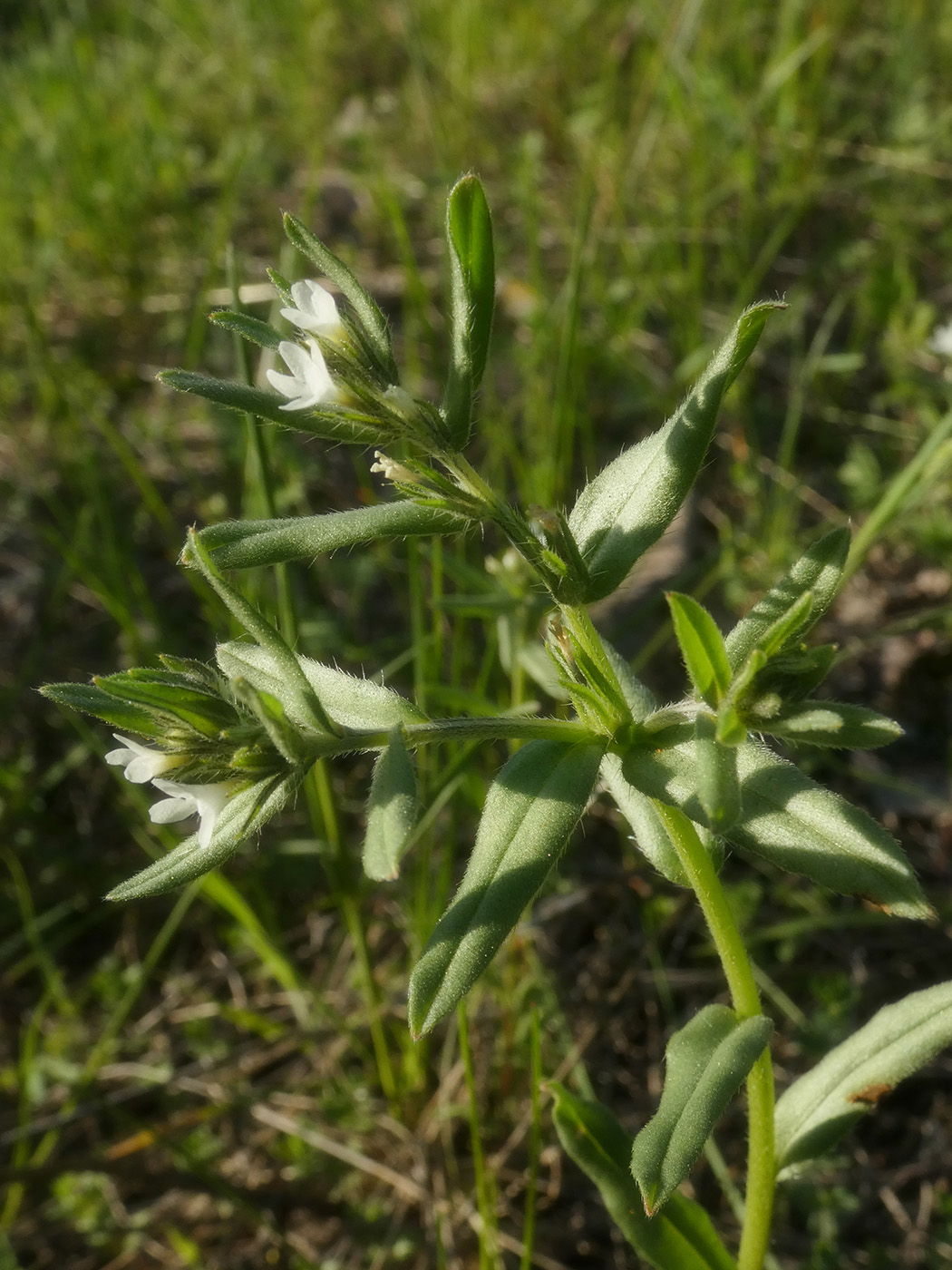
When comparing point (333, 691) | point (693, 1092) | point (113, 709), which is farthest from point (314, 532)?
point (693, 1092)

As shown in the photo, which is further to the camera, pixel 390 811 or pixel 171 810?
pixel 171 810

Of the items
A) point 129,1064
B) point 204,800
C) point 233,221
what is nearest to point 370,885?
point 129,1064

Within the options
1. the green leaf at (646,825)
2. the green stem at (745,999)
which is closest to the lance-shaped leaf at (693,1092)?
the green stem at (745,999)

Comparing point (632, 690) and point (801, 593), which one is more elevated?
point (801, 593)

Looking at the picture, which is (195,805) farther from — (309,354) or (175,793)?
(309,354)

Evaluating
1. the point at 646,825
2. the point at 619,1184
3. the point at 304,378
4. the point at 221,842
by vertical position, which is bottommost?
the point at 619,1184

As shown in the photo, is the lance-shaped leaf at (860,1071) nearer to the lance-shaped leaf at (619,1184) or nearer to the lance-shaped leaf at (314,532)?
the lance-shaped leaf at (619,1184)
